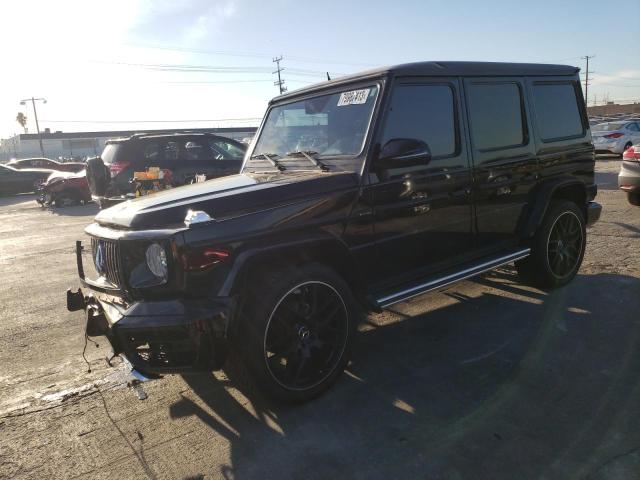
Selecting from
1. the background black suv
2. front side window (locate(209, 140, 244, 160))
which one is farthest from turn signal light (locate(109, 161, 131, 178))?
front side window (locate(209, 140, 244, 160))

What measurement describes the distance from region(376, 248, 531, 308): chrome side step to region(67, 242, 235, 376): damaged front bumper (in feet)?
3.92

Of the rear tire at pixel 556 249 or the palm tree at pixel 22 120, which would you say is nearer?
the rear tire at pixel 556 249

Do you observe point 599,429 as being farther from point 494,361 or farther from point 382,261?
point 382,261

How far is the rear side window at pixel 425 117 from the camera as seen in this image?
356 cm

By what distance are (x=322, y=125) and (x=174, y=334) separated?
2066 mm

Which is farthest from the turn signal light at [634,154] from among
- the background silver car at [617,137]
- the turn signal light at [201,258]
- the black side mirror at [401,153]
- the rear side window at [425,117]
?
the background silver car at [617,137]

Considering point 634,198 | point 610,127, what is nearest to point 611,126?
point 610,127

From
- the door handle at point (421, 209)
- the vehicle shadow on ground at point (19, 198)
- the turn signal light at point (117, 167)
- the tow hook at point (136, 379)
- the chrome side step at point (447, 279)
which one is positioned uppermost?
the turn signal light at point (117, 167)

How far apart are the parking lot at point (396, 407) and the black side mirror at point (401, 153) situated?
149 centimetres

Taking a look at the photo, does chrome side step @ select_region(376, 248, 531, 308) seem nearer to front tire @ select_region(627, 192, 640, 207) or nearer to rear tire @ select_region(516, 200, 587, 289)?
rear tire @ select_region(516, 200, 587, 289)

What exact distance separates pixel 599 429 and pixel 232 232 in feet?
7.68

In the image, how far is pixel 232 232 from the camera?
9.18 ft

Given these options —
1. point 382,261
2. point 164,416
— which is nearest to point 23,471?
point 164,416

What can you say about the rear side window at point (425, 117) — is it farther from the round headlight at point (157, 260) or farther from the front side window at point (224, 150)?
the front side window at point (224, 150)
